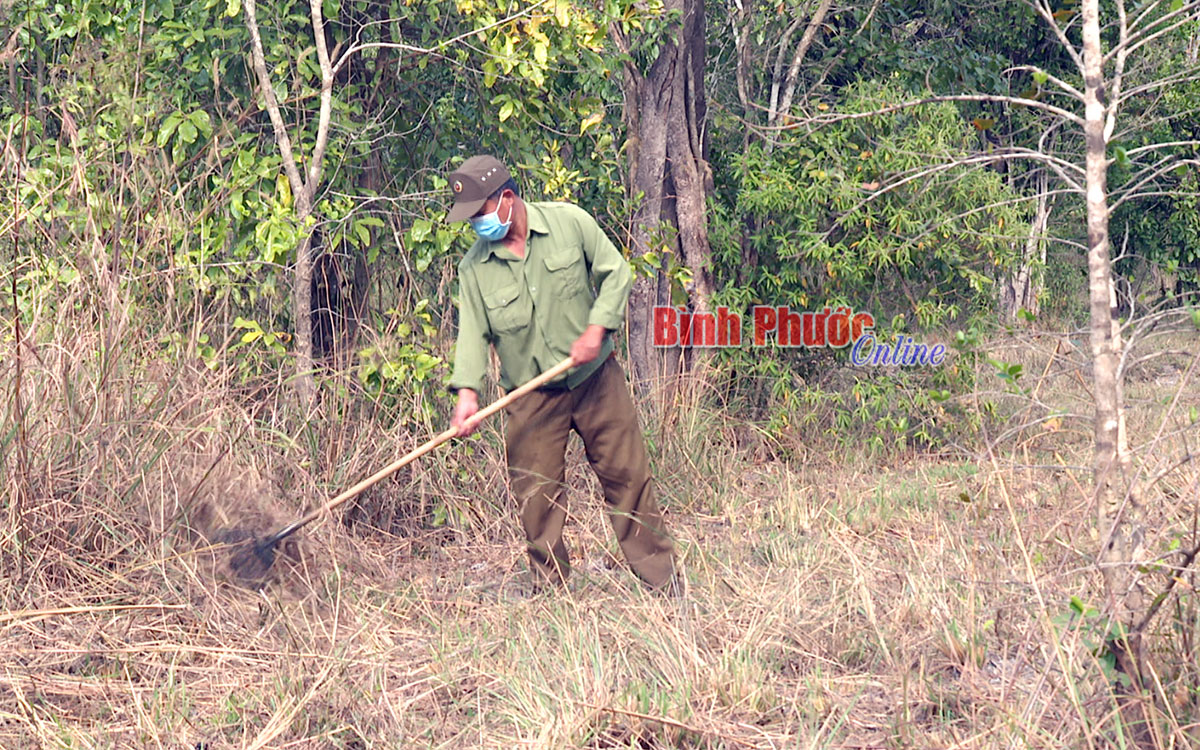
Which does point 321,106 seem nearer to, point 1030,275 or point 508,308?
point 508,308

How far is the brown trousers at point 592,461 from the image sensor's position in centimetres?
481

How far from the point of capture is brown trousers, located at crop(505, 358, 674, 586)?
15.8 ft

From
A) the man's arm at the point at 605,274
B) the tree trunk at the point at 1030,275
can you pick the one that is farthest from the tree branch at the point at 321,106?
the tree trunk at the point at 1030,275

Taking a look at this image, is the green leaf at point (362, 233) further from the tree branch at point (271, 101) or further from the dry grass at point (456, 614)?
the dry grass at point (456, 614)

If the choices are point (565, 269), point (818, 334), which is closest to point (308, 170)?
point (565, 269)

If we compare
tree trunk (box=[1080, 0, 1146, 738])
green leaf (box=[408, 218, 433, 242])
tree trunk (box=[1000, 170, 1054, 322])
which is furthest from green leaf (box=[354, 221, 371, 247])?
tree trunk (box=[1000, 170, 1054, 322])

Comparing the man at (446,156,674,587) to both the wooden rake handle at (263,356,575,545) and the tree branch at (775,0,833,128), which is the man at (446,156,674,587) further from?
the tree branch at (775,0,833,128)

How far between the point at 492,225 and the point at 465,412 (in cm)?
73

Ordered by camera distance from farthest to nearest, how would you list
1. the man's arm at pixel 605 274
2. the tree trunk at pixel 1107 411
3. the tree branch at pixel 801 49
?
the tree branch at pixel 801 49, the man's arm at pixel 605 274, the tree trunk at pixel 1107 411

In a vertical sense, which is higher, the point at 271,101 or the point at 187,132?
the point at 271,101

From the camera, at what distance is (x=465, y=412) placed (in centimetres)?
464

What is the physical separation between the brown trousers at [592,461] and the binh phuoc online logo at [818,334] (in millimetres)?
2677

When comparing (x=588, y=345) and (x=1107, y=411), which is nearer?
(x=1107, y=411)

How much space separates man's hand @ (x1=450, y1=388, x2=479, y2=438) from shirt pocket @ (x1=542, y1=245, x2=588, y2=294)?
0.54 meters
